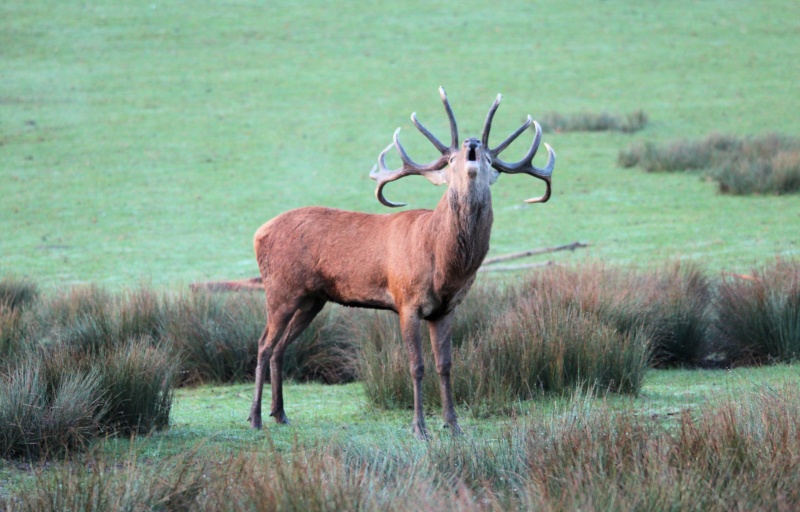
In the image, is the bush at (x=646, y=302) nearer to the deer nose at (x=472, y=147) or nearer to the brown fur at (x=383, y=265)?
the brown fur at (x=383, y=265)

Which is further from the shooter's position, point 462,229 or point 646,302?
point 646,302

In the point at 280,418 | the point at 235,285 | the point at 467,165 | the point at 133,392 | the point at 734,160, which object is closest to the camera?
the point at 467,165

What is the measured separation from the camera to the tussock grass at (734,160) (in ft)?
60.8

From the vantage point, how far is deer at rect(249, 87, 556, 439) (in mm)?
7062

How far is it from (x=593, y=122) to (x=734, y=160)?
5.96 meters

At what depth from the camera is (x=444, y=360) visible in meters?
7.54

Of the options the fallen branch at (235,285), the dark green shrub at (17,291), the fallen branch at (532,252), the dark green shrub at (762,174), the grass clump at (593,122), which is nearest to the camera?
the dark green shrub at (17,291)

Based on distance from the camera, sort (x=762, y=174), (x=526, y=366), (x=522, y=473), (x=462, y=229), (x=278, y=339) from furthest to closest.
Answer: (x=762, y=174) → (x=278, y=339) → (x=526, y=366) → (x=462, y=229) → (x=522, y=473)

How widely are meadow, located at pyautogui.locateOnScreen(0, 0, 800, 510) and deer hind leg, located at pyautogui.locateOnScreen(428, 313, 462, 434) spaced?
0.38 m

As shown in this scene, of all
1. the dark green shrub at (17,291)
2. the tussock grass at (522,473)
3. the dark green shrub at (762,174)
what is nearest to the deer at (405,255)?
the tussock grass at (522,473)

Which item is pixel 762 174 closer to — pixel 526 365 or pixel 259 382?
pixel 526 365

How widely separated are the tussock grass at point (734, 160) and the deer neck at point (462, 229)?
1288 centimetres

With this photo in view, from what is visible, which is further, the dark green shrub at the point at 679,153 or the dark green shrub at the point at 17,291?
the dark green shrub at the point at 679,153

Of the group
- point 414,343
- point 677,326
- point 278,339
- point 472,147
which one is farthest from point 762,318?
point 278,339
